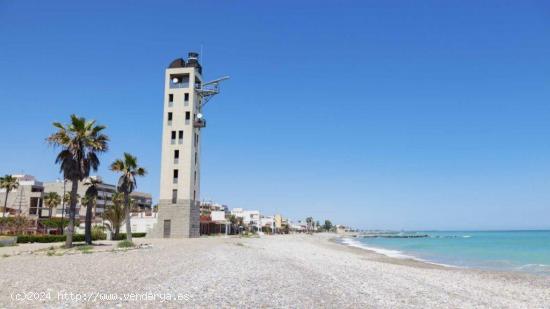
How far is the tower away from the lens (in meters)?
64.9

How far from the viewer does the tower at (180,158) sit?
213 feet

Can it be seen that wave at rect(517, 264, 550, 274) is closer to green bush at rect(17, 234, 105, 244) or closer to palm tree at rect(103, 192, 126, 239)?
green bush at rect(17, 234, 105, 244)

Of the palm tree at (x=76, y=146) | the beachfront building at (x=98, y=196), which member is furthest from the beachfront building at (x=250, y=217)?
the palm tree at (x=76, y=146)

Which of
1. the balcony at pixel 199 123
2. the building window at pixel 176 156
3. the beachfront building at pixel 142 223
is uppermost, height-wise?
the balcony at pixel 199 123

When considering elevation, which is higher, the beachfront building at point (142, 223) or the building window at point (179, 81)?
the building window at point (179, 81)

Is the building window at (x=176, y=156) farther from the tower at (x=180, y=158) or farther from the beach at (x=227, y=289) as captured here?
the beach at (x=227, y=289)

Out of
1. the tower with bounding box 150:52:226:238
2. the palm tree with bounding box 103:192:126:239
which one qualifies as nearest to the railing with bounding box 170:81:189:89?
the tower with bounding box 150:52:226:238

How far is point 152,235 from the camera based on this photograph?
6588cm

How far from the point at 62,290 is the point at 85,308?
131 inches

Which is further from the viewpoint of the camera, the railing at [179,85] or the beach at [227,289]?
the railing at [179,85]

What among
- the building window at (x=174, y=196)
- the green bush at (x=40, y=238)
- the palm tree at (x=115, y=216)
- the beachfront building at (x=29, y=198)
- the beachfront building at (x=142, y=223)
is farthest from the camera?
the beachfront building at (x=29, y=198)

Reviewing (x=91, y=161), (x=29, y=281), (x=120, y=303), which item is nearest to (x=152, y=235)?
(x=91, y=161)

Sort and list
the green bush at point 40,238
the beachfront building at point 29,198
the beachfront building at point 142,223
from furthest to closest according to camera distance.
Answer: the beachfront building at point 29,198 < the beachfront building at point 142,223 < the green bush at point 40,238

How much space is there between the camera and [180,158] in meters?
65.9
